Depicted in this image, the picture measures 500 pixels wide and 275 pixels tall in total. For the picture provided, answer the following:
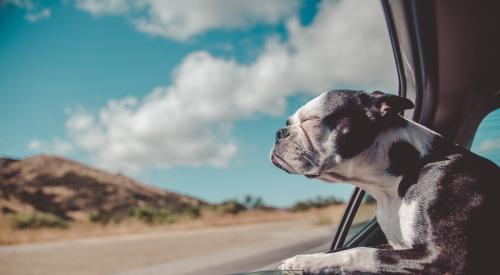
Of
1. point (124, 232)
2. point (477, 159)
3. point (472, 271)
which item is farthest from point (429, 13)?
point (124, 232)

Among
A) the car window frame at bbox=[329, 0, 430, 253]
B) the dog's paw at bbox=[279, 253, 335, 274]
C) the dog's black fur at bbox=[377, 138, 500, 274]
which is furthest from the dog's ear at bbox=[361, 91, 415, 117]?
the dog's paw at bbox=[279, 253, 335, 274]

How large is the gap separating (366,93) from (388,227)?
0.68 m

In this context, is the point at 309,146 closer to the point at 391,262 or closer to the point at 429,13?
the point at 391,262

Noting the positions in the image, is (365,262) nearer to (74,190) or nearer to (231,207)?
(231,207)

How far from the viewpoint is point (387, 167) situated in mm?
1773

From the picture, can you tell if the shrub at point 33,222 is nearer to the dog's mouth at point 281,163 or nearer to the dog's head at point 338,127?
the dog's mouth at point 281,163

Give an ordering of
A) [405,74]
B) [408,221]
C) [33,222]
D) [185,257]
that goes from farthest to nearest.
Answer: [33,222] < [185,257] < [405,74] < [408,221]

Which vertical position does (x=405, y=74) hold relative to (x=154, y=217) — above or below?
above

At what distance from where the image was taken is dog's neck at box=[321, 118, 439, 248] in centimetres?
175

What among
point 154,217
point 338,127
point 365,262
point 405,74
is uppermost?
point 405,74

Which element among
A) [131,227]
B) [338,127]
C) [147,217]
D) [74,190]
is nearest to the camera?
[338,127]

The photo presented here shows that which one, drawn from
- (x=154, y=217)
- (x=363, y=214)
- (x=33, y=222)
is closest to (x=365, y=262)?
(x=363, y=214)

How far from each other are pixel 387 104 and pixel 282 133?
1.82ft

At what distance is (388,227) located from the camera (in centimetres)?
183
